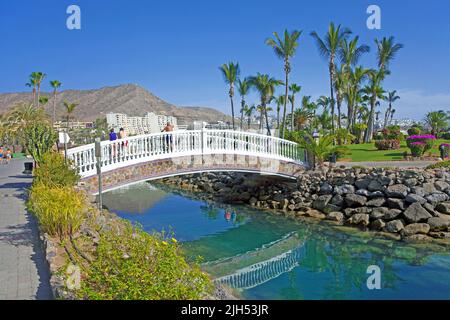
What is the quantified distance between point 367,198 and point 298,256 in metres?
4.55

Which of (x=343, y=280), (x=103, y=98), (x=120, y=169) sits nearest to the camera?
(x=343, y=280)

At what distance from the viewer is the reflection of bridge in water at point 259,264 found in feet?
28.9

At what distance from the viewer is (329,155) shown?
17.3 m

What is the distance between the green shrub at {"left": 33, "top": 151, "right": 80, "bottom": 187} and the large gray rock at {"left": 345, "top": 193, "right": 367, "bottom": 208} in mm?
9080

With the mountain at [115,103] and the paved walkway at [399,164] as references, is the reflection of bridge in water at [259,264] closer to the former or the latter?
the paved walkway at [399,164]

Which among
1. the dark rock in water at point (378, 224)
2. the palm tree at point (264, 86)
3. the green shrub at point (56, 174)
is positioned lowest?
the dark rock in water at point (378, 224)

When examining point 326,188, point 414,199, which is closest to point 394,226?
point 414,199

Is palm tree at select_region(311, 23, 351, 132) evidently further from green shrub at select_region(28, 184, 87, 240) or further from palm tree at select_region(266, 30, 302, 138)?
green shrub at select_region(28, 184, 87, 240)

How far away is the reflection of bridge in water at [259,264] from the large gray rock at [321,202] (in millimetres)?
2954

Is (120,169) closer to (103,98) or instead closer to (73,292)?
(73,292)

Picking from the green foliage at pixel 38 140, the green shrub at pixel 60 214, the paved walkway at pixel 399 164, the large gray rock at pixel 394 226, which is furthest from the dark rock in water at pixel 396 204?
the green foliage at pixel 38 140

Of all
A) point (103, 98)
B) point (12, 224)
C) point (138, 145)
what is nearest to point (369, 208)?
point (138, 145)

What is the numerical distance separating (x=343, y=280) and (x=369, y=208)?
211 inches

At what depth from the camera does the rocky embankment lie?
1200 cm
